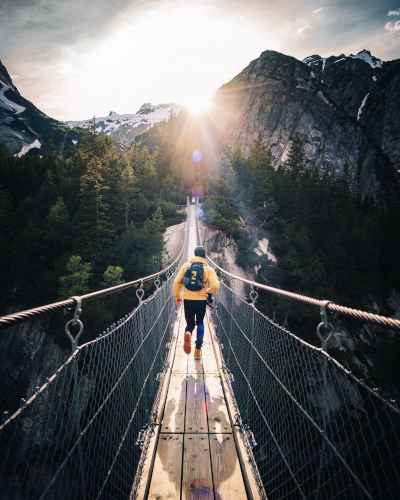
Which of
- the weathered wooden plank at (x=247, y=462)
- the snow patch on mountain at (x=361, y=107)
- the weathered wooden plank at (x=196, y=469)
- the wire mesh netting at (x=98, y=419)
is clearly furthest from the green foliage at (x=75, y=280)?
the snow patch on mountain at (x=361, y=107)

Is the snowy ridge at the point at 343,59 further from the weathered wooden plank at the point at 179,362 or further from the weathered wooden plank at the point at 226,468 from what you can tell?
the weathered wooden plank at the point at 226,468

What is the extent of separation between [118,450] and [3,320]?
5.59 ft

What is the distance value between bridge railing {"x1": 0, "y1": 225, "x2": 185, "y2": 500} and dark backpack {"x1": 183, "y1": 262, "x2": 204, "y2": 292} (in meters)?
0.67

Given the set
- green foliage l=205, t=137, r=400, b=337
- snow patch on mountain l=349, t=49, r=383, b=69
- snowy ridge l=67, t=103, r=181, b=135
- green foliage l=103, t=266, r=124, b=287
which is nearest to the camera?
green foliage l=103, t=266, r=124, b=287

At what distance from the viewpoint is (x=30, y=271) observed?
89.8ft

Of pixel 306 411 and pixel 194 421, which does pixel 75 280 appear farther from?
pixel 306 411

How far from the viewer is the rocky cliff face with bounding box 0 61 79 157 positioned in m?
72.1

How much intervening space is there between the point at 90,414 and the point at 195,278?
2406 mm

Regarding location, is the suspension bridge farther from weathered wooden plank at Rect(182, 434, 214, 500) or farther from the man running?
the man running

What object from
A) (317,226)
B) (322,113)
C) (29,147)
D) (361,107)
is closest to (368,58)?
(361,107)

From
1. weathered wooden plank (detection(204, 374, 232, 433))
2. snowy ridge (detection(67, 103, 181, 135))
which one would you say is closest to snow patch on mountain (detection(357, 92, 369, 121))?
weathered wooden plank (detection(204, 374, 232, 433))

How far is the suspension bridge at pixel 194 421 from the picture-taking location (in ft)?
4.57

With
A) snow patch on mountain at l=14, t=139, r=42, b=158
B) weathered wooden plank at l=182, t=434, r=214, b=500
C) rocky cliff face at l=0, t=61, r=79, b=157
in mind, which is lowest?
weathered wooden plank at l=182, t=434, r=214, b=500

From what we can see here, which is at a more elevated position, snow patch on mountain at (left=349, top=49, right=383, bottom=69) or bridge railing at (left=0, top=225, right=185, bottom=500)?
snow patch on mountain at (left=349, top=49, right=383, bottom=69)
